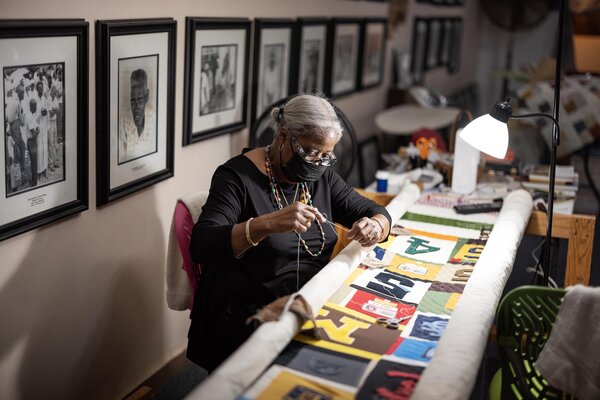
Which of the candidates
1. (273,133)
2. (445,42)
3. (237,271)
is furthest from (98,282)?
(445,42)

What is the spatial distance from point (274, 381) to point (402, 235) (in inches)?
49.6

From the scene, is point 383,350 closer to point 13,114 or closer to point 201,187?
point 13,114

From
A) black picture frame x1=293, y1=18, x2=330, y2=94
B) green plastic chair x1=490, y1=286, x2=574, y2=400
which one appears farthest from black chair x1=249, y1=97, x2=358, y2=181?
green plastic chair x1=490, y1=286, x2=574, y2=400

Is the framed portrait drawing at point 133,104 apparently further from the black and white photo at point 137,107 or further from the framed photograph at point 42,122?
the framed photograph at point 42,122

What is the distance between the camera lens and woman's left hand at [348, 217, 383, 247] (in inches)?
98.4

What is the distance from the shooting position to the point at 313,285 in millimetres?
2156

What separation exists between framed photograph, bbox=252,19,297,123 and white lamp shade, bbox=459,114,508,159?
1.47 m

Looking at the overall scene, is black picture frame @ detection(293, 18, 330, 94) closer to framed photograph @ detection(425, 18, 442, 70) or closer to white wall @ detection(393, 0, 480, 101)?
white wall @ detection(393, 0, 480, 101)

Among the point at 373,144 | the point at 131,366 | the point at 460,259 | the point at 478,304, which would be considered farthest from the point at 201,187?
the point at 373,144

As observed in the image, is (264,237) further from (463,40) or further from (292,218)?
(463,40)

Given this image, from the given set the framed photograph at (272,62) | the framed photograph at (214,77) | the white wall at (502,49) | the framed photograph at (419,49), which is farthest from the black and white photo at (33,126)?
the white wall at (502,49)

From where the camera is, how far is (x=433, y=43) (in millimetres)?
7496

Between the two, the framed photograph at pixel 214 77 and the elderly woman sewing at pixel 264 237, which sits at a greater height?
the framed photograph at pixel 214 77

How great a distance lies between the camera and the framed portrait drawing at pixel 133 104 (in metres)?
2.53
